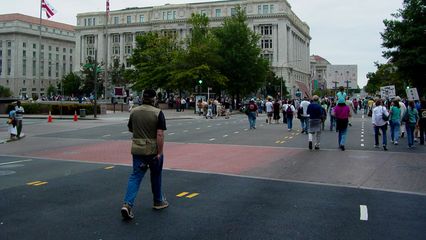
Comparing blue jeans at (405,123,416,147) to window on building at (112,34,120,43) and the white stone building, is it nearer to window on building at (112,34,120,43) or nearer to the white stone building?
the white stone building

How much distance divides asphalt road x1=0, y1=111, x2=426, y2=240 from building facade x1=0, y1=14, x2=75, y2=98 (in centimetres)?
12930

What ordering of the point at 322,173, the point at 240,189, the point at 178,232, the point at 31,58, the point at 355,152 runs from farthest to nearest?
the point at 31,58
the point at 355,152
the point at 322,173
the point at 240,189
the point at 178,232

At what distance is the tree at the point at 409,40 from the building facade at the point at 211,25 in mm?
73632

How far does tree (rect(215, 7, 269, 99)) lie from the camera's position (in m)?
57.7

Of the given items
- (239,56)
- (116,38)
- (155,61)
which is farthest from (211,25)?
(239,56)

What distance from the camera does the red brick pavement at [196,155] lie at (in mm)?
11945

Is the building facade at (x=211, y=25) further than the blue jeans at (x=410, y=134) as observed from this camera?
Yes

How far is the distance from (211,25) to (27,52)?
60496 millimetres

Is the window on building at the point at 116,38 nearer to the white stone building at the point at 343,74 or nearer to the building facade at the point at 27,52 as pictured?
the building facade at the point at 27,52

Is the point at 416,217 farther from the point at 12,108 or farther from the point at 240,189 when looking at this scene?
the point at 12,108

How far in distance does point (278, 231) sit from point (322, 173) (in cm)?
501

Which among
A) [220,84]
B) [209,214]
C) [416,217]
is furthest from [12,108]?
[220,84]

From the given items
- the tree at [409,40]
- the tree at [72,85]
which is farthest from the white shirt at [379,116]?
the tree at [72,85]

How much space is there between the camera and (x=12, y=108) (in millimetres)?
21016
